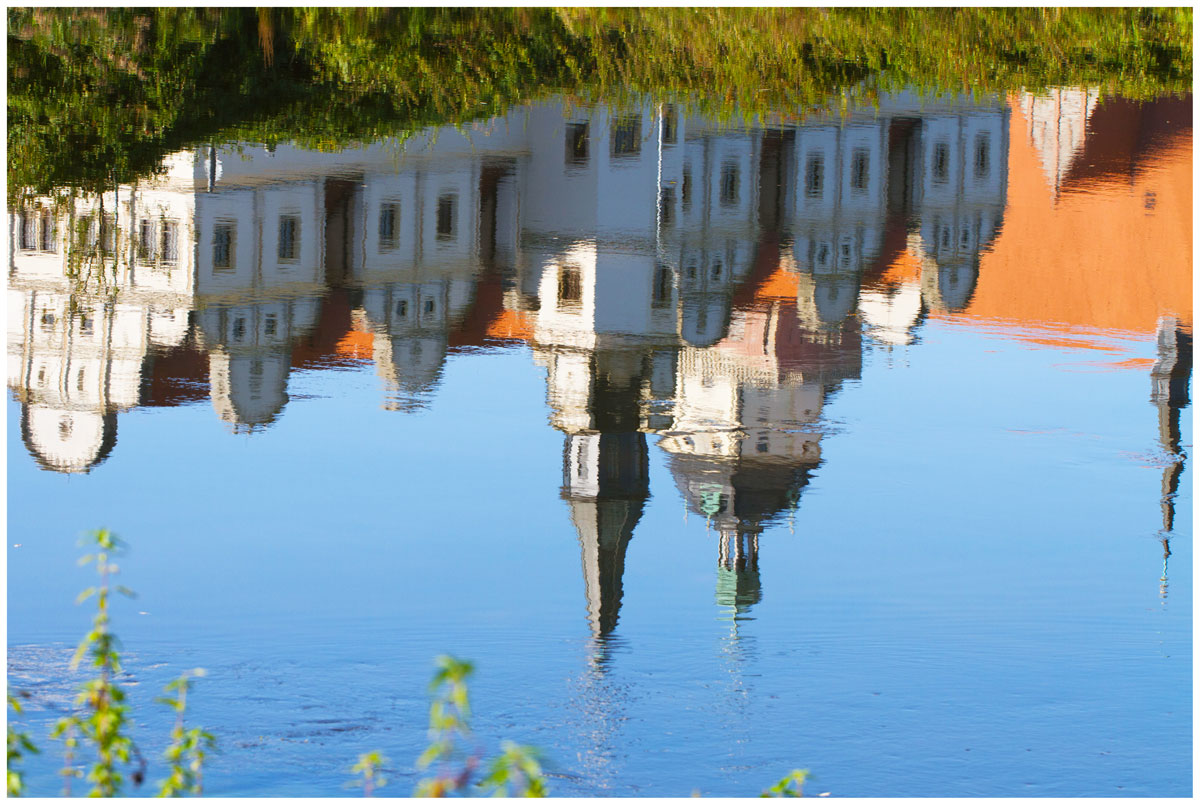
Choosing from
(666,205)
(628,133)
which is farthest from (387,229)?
(628,133)

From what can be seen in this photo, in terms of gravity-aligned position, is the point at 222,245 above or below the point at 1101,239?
below

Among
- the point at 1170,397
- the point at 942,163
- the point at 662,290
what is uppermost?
the point at 942,163

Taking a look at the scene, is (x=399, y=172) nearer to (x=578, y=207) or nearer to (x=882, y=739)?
(x=578, y=207)

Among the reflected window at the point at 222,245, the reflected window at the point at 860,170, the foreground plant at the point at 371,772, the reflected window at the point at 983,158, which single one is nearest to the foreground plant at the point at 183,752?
the foreground plant at the point at 371,772

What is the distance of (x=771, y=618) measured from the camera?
6.95 meters

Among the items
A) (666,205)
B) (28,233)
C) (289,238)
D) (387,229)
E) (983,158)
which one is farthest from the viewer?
(983,158)

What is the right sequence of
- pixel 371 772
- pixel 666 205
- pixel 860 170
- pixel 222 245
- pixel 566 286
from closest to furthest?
pixel 371 772 < pixel 566 286 < pixel 860 170 < pixel 222 245 < pixel 666 205

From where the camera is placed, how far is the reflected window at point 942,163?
59.8ft

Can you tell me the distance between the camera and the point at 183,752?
5.01m

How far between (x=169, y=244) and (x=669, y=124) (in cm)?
958

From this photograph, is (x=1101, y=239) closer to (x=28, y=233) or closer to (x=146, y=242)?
(x=146, y=242)

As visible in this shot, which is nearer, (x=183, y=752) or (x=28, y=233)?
(x=183, y=752)

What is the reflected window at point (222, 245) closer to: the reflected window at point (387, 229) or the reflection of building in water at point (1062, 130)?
the reflected window at point (387, 229)

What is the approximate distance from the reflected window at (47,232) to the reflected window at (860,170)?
685cm
